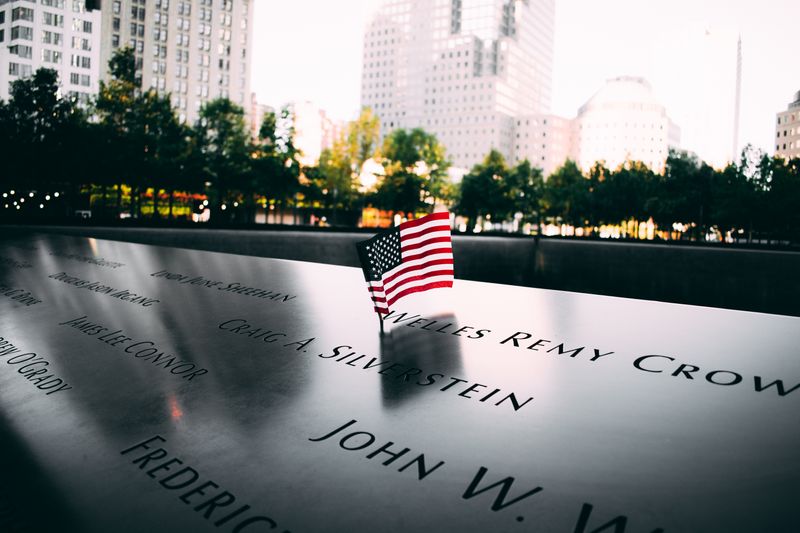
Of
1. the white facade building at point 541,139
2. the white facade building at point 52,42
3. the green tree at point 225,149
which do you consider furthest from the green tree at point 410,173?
the white facade building at point 541,139

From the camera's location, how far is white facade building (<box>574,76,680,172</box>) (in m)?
151

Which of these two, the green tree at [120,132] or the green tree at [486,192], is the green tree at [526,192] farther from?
the green tree at [120,132]

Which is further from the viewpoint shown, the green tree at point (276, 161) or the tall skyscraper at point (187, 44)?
the tall skyscraper at point (187, 44)

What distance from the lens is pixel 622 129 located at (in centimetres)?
15112

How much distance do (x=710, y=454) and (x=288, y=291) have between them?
5318 mm

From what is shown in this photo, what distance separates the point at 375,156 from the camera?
57781 mm

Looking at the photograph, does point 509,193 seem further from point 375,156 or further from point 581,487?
point 581,487

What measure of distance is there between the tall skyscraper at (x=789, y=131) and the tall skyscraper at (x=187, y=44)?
270ft

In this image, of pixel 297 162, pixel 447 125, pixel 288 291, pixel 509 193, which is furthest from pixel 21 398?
pixel 447 125

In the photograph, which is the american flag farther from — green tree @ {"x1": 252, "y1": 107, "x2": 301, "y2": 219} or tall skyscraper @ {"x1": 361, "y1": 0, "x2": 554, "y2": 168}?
tall skyscraper @ {"x1": 361, "y1": 0, "x2": 554, "y2": 168}

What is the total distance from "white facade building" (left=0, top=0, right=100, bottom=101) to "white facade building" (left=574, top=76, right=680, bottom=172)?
108 metres

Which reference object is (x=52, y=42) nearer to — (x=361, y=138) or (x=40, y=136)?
(x=361, y=138)

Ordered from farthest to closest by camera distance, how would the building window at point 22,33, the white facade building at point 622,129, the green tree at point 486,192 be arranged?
the white facade building at point 622,129 → the building window at point 22,33 → the green tree at point 486,192

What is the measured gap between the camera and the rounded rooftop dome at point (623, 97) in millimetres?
152375
